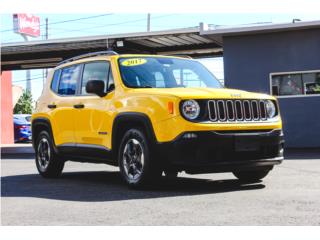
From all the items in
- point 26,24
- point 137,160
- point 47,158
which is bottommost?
point 47,158

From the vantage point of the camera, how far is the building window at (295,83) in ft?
59.0

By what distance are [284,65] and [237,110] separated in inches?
442

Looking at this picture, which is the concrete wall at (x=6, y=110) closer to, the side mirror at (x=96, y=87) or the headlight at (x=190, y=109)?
the side mirror at (x=96, y=87)

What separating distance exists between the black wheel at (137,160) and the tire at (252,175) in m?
1.60

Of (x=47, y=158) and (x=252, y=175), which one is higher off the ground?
(x=47, y=158)

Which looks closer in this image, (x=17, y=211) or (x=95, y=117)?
(x=17, y=211)

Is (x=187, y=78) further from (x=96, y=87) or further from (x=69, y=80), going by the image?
(x=69, y=80)

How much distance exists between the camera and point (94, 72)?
894 cm

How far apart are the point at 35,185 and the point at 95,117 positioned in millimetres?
1369

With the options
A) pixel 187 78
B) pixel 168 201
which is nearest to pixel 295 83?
pixel 187 78

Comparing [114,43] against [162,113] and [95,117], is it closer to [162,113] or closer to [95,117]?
[95,117]

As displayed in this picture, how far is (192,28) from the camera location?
18438 mm

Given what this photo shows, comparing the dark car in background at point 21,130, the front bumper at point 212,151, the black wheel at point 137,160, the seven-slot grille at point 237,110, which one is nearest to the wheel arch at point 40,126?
the black wheel at point 137,160
